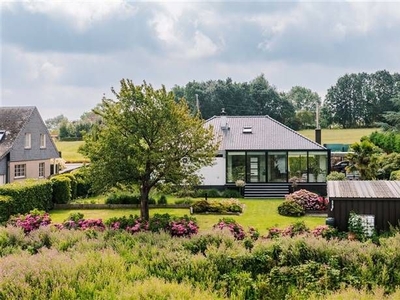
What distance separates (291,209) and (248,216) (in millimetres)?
2305

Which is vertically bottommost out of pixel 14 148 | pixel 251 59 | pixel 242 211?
pixel 242 211

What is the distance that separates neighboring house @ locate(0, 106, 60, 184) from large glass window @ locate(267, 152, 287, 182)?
57.8 feet

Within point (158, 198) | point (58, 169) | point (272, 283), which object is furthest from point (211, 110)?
point (272, 283)

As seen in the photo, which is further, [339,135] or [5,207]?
[339,135]

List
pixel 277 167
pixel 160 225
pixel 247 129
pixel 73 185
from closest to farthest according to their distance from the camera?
pixel 160 225 < pixel 73 185 < pixel 277 167 < pixel 247 129

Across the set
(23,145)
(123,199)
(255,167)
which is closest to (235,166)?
(255,167)

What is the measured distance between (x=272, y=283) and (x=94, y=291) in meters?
3.69

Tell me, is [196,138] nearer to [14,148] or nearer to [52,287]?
[52,287]

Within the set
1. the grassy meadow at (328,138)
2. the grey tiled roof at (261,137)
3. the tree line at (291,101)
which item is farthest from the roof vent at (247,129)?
the tree line at (291,101)

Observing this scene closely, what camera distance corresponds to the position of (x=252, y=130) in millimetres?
33344

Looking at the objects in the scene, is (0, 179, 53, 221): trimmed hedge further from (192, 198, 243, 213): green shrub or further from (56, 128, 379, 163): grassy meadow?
(56, 128, 379, 163): grassy meadow

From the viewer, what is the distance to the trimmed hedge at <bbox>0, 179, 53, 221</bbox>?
2071 cm

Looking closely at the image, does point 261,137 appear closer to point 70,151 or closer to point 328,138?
point 328,138

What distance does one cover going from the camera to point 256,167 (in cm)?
3119
